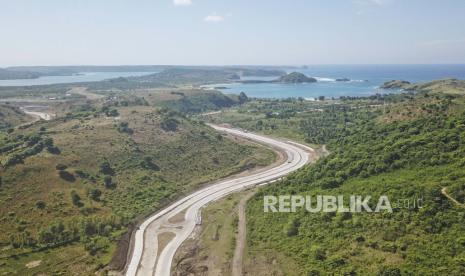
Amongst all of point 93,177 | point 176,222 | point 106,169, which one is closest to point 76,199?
point 93,177

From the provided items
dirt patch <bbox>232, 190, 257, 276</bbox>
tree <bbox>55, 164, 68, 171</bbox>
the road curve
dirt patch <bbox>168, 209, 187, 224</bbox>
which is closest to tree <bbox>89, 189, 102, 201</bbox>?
tree <bbox>55, 164, 68, 171</bbox>

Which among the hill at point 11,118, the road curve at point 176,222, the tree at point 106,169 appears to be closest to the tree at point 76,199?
the road curve at point 176,222

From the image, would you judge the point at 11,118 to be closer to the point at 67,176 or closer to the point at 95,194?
the point at 67,176

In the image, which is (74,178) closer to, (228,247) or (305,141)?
(228,247)

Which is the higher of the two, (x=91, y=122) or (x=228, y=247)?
(x=91, y=122)

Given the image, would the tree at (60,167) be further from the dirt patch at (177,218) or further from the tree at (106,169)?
the dirt patch at (177,218)

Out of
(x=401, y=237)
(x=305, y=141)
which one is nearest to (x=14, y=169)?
(x=401, y=237)
